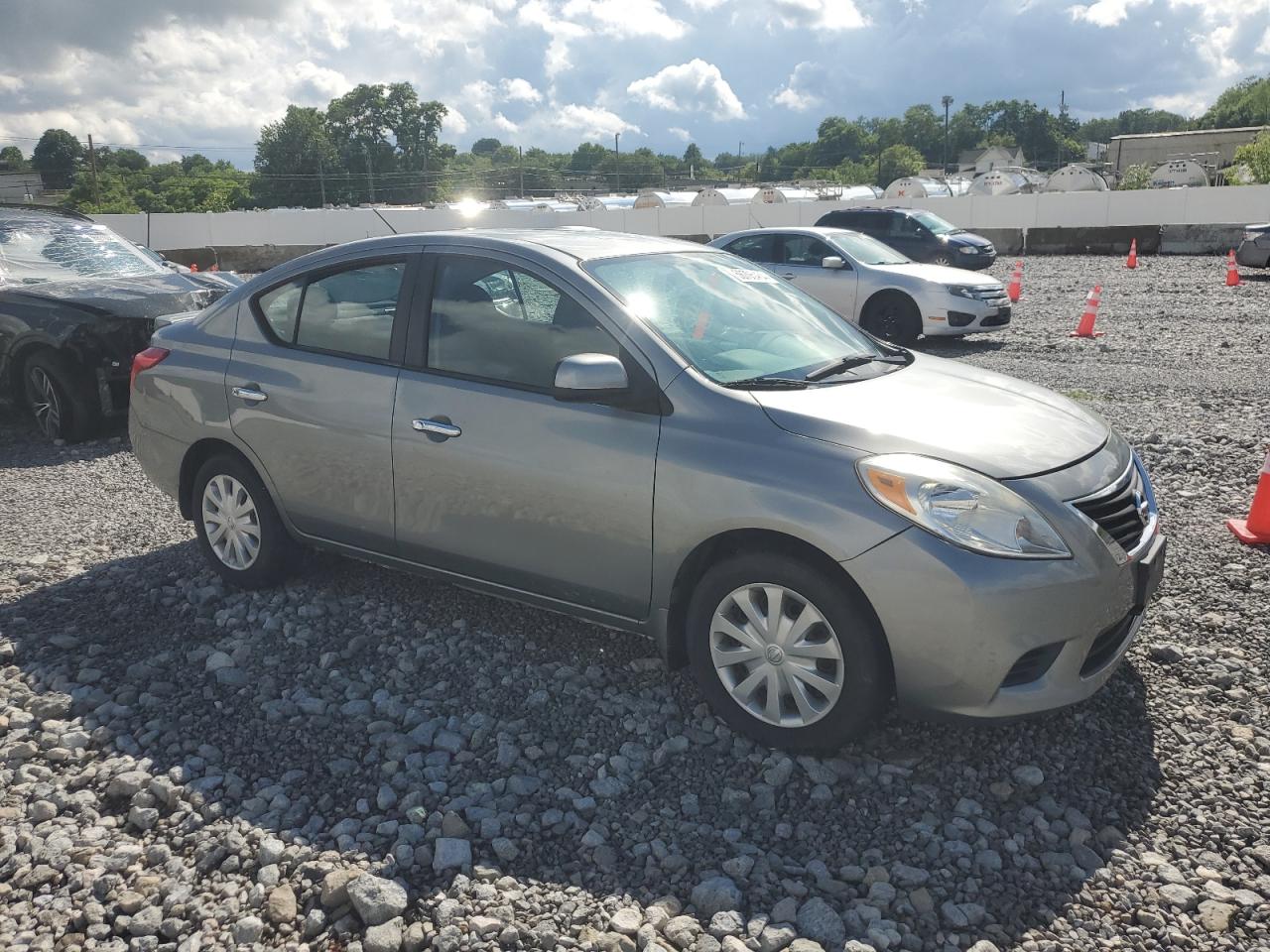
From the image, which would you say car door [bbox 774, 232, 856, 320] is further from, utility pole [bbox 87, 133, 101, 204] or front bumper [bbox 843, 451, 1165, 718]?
utility pole [bbox 87, 133, 101, 204]

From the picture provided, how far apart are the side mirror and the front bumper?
102 centimetres

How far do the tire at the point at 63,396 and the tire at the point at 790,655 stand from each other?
6628 mm

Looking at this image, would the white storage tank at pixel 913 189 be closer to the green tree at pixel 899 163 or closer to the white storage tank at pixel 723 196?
the white storage tank at pixel 723 196

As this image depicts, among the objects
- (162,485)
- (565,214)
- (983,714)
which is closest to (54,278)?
(162,485)

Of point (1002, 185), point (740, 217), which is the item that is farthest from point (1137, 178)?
point (740, 217)

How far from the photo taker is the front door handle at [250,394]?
4695 millimetres

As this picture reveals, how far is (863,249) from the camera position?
13016 millimetres

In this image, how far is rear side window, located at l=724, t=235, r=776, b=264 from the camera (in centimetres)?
1316

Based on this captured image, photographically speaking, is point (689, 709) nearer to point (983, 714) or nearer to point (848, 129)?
point (983, 714)

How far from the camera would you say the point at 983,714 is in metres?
3.22

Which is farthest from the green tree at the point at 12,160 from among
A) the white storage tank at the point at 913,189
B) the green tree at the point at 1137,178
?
the green tree at the point at 1137,178

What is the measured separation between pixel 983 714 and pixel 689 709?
113 centimetres

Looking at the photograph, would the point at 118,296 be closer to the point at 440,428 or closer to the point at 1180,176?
the point at 440,428

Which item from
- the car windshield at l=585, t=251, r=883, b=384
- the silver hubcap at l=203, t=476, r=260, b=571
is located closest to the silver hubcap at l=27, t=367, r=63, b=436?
the silver hubcap at l=203, t=476, r=260, b=571
